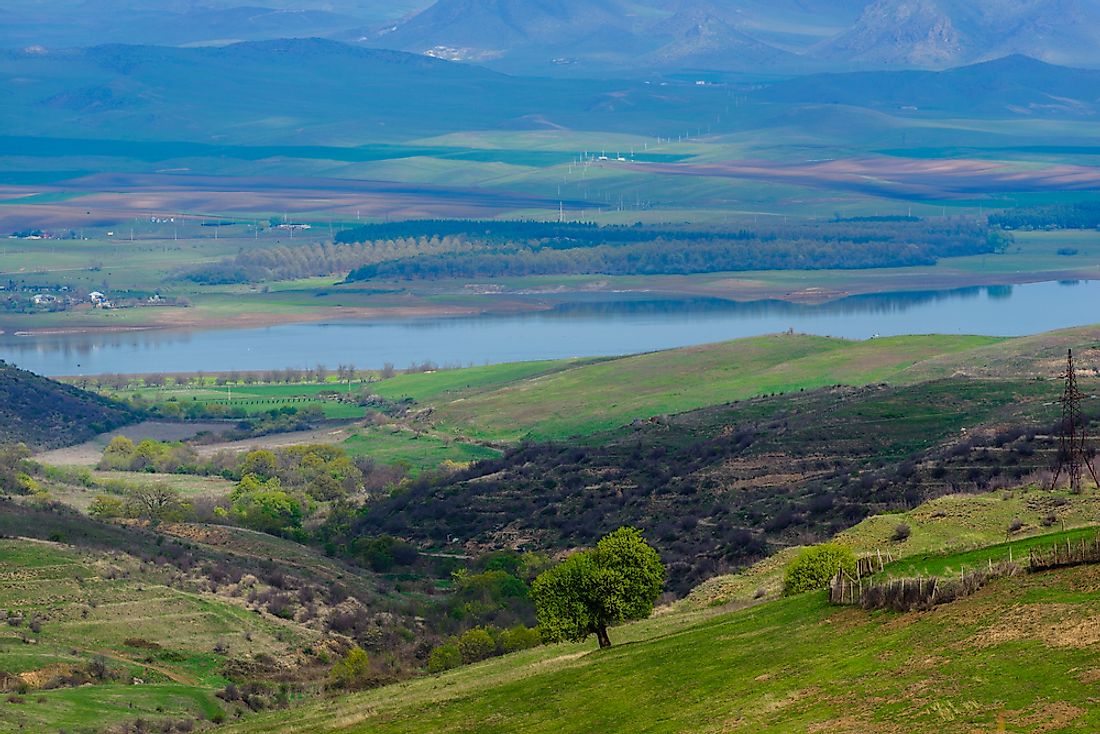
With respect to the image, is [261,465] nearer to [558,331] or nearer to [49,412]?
[49,412]

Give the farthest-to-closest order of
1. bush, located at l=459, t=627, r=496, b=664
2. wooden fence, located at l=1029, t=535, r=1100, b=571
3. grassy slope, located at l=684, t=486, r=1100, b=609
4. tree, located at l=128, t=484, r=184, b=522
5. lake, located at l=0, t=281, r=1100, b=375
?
lake, located at l=0, t=281, r=1100, b=375 < tree, located at l=128, t=484, r=184, b=522 < bush, located at l=459, t=627, r=496, b=664 < grassy slope, located at l=684, t=486, r=1100, b=609 < wooden fence, located at l=1029, t=535, r=1100, b=571

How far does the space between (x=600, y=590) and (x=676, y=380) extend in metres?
77.7

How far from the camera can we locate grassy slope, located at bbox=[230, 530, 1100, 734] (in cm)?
2048

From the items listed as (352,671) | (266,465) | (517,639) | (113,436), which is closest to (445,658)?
(517,639)

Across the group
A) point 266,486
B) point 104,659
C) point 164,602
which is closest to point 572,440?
point 266,486

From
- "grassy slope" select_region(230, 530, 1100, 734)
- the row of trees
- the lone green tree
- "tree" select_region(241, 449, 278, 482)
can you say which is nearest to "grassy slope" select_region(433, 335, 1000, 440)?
the row of trees

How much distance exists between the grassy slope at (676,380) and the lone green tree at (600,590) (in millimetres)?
59722

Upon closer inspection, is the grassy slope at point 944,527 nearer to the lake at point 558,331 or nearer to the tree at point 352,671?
the tree at point 352,671

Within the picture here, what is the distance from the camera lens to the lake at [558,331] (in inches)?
6004

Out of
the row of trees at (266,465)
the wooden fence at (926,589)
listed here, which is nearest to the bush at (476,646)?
the wooden fence at (926,589)

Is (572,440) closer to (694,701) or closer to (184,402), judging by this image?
(184,402)

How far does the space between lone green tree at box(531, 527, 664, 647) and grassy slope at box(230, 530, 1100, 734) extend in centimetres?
153

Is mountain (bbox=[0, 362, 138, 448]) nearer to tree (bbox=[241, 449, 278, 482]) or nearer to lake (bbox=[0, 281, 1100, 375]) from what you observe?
tree (bbox=[241, 449, 278, 482])

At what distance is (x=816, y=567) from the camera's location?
1286 inches
